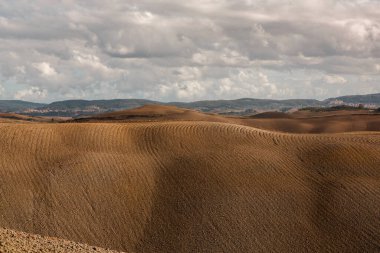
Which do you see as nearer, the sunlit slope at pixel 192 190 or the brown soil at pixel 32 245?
the brown soil at pixel 32 245

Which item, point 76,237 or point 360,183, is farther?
point 360,183

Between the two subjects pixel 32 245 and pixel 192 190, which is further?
pixel 192 190

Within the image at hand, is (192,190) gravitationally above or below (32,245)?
below

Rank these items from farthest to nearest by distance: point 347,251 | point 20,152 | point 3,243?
1. point 20,152
2. point 347,251
3. point 3,243

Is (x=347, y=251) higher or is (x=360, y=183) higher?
(x=360, y=183)

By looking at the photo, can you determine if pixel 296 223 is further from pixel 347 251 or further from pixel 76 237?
pixel 76 237

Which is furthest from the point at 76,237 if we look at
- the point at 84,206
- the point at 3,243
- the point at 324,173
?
the point at 324,173

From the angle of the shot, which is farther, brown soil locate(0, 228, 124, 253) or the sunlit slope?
the sunlit slope

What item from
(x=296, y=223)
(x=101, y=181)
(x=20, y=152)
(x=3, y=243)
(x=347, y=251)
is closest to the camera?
(x=3, y=243)
